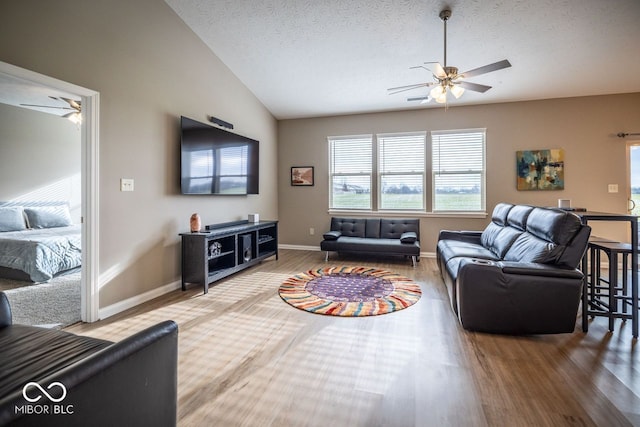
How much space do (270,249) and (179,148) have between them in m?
2.27

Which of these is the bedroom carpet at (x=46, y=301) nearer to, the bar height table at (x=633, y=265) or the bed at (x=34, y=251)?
the bed at (x=34, y=251)

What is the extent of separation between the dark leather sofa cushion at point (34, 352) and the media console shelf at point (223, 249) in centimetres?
188

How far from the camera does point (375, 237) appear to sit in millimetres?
5250

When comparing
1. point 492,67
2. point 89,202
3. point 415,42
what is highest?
point 415,42

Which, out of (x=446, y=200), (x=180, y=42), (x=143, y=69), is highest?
(x=180, y=42)

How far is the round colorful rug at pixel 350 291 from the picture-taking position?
9.42 feet

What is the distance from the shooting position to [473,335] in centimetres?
233

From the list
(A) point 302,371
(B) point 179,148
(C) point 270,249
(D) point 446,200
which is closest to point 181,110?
(B) point 179,148

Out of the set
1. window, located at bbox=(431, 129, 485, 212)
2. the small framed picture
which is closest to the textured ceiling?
window, located at bbox=(431, 129, 485, 212)

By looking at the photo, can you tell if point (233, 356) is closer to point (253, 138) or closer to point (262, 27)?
point (262, 27)

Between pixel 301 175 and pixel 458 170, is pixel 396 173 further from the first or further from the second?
pixel 301 175

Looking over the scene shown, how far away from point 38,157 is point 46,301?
354cm

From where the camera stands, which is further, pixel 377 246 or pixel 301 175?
pixel 301 175

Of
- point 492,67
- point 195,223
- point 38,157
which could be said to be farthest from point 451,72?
point 38,157
